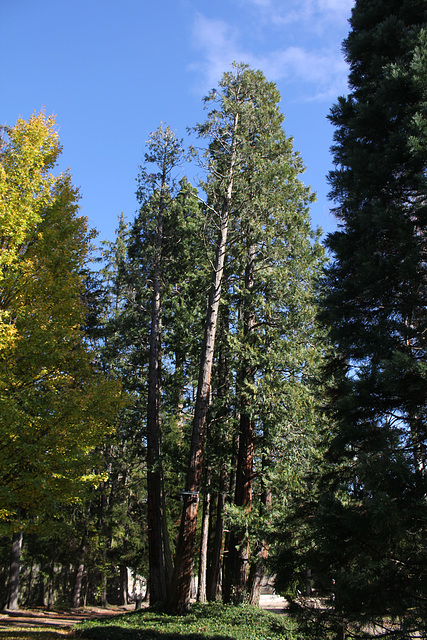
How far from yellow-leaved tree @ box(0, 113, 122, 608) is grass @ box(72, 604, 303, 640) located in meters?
3.02

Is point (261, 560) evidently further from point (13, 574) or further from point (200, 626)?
point (13, 574)

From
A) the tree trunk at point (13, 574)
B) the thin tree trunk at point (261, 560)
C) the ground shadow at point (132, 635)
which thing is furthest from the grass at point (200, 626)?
the tree trunk at point (13, 574)

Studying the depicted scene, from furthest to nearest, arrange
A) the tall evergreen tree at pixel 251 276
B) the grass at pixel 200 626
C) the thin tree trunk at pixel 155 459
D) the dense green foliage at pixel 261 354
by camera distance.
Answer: the thin tree trunk at pixel 155 459 → the tall evergreen tree at pixel 251 276 → the grass at pixel 200 626 → the dense green foliage at pixel 261 354

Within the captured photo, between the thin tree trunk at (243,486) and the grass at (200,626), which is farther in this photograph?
the thin tree trunk at (243,486)

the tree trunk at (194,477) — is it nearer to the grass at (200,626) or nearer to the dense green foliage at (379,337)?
the grass at (200,626)

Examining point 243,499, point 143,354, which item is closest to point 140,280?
point 143,354

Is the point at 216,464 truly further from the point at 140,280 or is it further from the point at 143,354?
the point at 140,280

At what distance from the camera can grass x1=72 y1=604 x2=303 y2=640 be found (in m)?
8.21

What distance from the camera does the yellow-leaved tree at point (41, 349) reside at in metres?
7.59

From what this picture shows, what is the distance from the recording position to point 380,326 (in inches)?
229

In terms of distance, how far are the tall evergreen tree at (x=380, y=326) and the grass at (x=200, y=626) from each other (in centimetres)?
368

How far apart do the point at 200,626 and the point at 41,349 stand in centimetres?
646

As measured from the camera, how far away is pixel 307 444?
11.0 metres

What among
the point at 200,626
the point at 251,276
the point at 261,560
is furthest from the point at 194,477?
the point at 251,276
